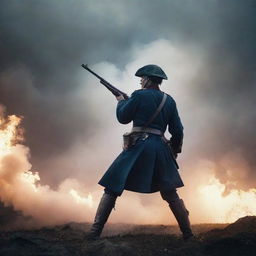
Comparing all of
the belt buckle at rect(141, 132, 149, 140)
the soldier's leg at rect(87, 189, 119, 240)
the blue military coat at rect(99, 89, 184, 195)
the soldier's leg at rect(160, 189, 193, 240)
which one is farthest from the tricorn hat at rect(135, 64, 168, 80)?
the soldier's leg at rect(87, 189, 119, 240)

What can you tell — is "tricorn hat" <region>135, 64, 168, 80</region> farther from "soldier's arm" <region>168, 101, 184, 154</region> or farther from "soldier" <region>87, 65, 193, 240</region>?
"soldier's arm" <region>168, 101, 184, 154</region>

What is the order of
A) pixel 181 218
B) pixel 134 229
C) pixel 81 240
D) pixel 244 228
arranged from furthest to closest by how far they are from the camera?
pixel 134 229, pixel 244 228, pixel 181 218, pixel 81 240

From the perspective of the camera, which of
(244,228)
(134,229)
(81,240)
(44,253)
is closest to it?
(44,253)

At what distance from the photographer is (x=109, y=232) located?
11.7m

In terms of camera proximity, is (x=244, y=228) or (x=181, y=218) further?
(x=244, y=228)

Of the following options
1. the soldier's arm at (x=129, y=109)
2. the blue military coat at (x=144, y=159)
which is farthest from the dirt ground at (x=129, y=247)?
the soldier's arm at (x=129, y=109)

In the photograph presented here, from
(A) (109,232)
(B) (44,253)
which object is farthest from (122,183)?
(A) (109,232)

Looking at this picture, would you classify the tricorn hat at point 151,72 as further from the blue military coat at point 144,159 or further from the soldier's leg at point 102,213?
the soldier's leg at point 102,213

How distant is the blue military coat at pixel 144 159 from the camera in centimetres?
618

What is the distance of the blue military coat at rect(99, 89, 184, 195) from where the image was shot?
618 cm

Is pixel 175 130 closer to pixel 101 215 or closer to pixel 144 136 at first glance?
pixel 144 136

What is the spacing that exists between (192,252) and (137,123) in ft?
7.22

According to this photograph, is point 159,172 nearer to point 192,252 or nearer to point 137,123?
point 137,123

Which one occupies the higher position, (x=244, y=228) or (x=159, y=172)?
(x=159, y=172)
